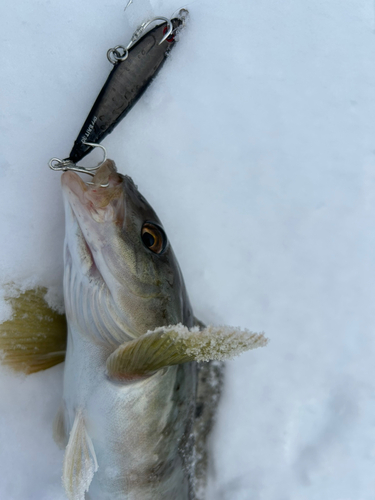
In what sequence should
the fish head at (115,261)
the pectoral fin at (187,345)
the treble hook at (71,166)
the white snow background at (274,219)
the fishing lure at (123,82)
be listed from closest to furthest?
the pectoral fin at (187,345) → the fish head at (115,261) → the treble hook at (71,166) → the fishing lure at (123,82) → the white snow background at (274,219)

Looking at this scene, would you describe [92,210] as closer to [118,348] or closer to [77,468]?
[118,348]

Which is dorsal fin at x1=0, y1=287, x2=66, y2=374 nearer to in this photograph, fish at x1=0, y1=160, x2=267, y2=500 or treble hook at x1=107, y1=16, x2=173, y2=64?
fish at x1=0, y1=160, x2=267, y2=500

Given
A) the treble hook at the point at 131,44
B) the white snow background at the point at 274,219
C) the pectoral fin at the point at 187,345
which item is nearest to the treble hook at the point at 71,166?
the white snow background at the point at 274,219

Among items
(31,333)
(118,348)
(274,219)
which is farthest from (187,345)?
(274,219)

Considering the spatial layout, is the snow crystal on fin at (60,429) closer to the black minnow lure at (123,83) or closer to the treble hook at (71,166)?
the treble hook at (71,166)

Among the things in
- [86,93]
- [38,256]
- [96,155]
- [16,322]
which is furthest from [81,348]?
[86,93]

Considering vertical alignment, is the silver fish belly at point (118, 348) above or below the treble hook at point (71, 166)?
below
